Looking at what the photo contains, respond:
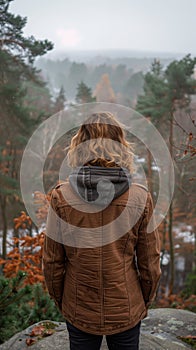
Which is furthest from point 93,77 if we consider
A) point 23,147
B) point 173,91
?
point 173,91

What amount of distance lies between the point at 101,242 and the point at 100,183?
335 mm

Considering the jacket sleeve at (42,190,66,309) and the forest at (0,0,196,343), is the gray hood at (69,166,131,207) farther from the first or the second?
the forest at (0,0,196,343)

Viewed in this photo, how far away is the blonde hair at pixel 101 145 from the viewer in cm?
159

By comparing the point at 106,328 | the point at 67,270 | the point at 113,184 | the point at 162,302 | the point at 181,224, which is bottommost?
the point at 162,302

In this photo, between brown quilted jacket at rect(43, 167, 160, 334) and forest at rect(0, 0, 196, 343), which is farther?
forest at rect(0, 0, 196, 343)

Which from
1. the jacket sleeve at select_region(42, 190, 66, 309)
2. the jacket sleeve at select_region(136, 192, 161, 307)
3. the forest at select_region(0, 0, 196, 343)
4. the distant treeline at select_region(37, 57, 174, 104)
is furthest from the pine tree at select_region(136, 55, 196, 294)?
the distant treeline at select_region(37, 57, 174, 104)

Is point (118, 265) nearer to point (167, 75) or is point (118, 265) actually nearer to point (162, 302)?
point (167, 75)

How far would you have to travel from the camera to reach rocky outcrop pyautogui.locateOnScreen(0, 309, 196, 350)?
283 centimetres

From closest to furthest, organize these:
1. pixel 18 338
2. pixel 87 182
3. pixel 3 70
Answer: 1. pixel 87 182
2. pixel 18 338
3. pixel 3 70

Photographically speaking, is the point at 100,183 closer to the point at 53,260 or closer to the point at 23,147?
the point at 53,260

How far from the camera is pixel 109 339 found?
186 cm

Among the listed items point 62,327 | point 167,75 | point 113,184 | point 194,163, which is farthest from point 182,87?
point 113,184

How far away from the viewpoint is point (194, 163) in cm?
548

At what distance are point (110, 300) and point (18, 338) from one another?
175 cm
